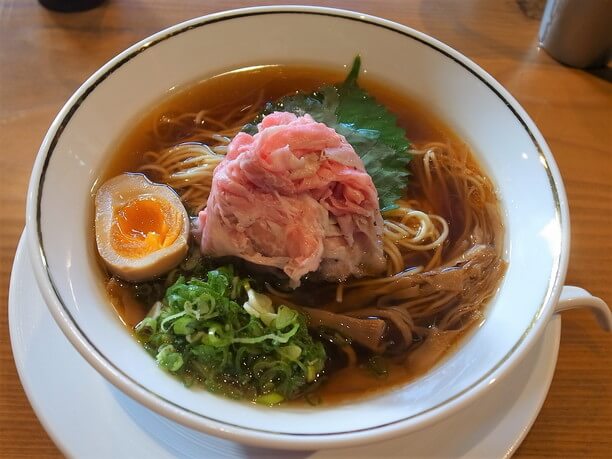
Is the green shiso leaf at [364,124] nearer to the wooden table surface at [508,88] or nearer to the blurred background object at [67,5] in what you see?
the wooden table surface at [508,88]

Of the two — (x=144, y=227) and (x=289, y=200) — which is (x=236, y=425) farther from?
(x=144, y=227)

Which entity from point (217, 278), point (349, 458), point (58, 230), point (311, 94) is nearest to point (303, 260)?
point (217, 278)

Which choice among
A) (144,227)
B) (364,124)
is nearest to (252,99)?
(364,124)

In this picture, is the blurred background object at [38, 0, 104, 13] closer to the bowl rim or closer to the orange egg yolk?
the bowl rim

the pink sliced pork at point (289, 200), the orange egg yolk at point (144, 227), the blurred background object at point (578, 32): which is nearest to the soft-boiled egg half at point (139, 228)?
the orange egg yolk at point (144, 227)

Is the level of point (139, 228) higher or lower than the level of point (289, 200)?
lower

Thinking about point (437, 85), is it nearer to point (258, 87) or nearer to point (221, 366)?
point (258, 87)
